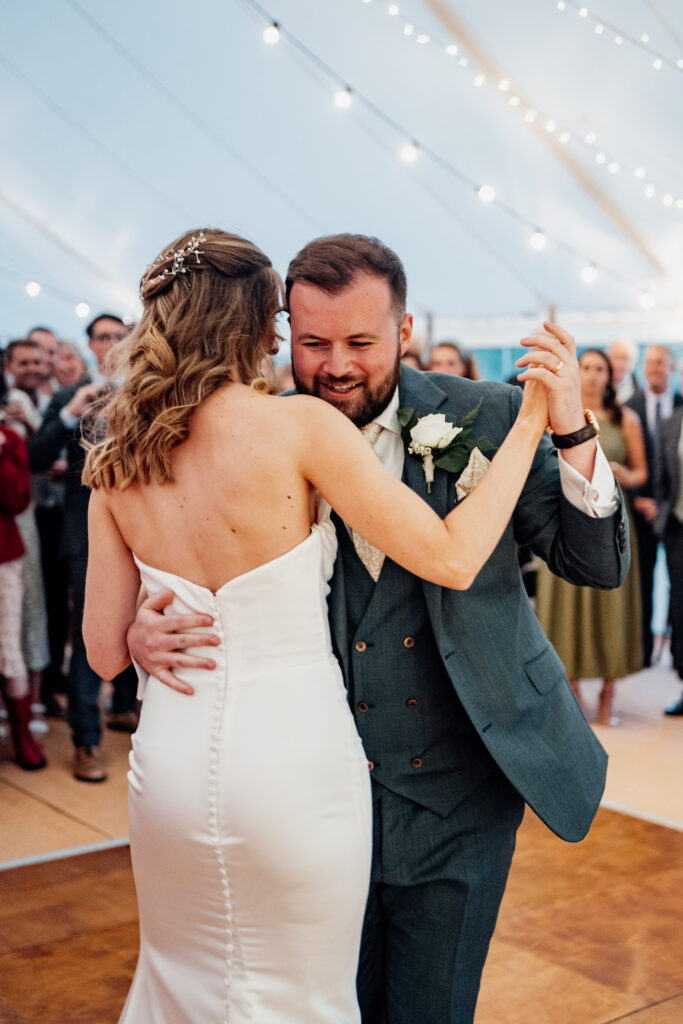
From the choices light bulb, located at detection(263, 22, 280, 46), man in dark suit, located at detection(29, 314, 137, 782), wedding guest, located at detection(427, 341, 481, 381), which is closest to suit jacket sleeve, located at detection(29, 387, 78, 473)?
man in dark suit, located at detection(29, 314, 137, 782)

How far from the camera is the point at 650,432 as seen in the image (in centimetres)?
584

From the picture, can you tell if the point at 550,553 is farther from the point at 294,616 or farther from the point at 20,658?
the point at 20,658

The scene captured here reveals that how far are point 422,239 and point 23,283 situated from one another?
3256 millimetres

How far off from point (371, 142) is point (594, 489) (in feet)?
18.2

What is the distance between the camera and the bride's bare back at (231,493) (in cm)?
156

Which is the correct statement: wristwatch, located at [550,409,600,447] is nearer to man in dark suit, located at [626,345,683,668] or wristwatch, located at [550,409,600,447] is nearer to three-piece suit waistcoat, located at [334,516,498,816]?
three-piece suit waistcoat, located at [334,516,498,816]

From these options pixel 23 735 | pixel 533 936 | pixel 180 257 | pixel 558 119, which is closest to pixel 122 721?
pixel 23 735

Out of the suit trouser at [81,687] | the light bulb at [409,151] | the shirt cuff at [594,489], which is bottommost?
the suit trouser at [81,687]

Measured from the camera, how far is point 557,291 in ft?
24.7

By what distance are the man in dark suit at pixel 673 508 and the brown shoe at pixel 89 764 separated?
278 cm

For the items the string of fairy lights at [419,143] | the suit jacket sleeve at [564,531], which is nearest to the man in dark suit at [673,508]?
the string of fairy lights at [419,143]

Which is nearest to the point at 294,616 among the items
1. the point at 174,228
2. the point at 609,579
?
the point at 609,579

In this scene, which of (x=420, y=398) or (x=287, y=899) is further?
(x=420, y=398)

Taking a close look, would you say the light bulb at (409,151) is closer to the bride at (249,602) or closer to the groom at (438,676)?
the groom at (438,676)
